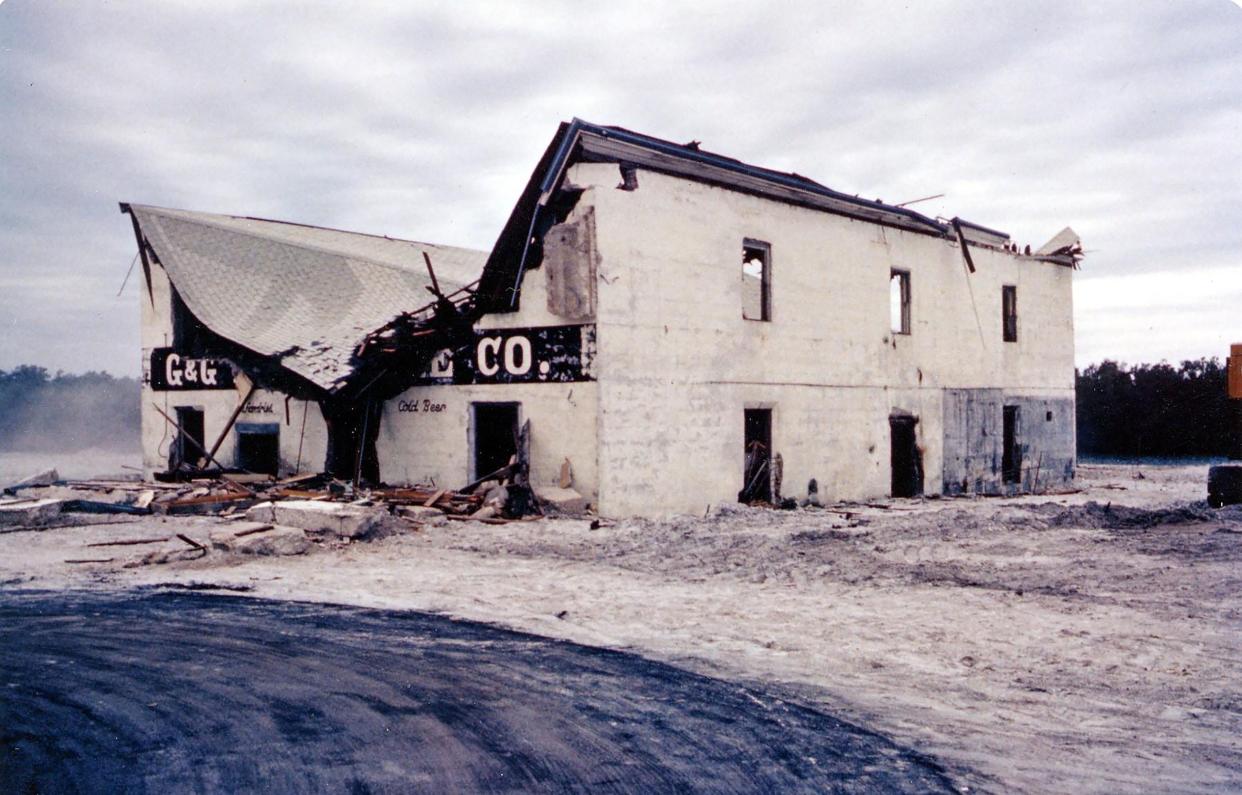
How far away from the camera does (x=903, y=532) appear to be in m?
14.4

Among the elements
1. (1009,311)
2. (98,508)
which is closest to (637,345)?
(98,508)

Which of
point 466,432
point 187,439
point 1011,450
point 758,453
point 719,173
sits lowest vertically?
point 1011,450

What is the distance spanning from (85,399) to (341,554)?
44.1m

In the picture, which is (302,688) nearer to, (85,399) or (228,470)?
(228,470)

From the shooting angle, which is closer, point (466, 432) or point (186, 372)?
point (466, 432)

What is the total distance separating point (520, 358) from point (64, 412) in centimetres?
4075

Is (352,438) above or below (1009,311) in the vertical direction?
below

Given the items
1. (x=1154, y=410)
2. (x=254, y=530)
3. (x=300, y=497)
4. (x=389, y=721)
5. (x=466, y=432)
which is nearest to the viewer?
(x=389, y=721)

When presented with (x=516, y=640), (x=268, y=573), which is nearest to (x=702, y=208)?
(x=268, y=573)

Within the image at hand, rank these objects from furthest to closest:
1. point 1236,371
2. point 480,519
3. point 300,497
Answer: point 1236,371 → point 300,497 → point 480,519

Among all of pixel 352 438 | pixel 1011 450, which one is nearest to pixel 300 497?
pixel 352 438

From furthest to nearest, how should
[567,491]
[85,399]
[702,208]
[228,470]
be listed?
[85,399]
[228,470]
[702,208]
[567,491]

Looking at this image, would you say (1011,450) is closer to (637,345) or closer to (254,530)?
(637,345)

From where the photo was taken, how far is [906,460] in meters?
22.9
